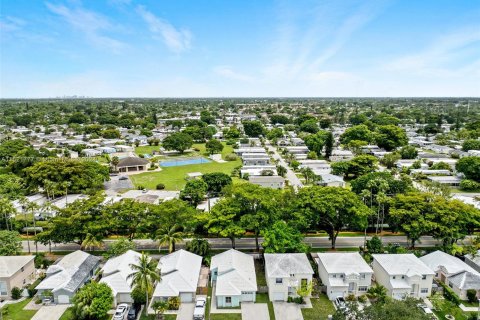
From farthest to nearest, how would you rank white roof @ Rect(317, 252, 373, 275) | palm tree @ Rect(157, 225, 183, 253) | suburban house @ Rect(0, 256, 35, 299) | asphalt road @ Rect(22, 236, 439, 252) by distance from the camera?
1. asphalt road @ Rect(22, 236, 439, 252)
2. palm tree @ Rect(157, 225, 183, 253)
3. white roof @ Rect(317, 252, 373, 275)
4. suburban house @ Rect(0, 256, 35, 299)

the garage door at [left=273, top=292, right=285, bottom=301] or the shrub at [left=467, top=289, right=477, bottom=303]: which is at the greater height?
the shrub at [left=467, top=289, right=477, bottom=303]

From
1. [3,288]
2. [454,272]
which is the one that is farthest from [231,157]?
[3,288]

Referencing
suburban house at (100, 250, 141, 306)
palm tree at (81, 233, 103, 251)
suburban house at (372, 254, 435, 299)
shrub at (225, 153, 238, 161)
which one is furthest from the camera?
shrub at (225, 153, 238, 161)

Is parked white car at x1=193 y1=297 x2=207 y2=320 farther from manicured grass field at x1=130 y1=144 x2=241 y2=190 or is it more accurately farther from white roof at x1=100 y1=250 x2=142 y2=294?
manicured grass field at x1=130 y1=144 x2=241 y2=190

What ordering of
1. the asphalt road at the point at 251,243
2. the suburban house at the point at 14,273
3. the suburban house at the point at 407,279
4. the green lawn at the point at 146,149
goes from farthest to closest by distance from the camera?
the green lawn at the point at 146,149
the asphalt road at the point at 251,243
the suburban house at the point at 14,273
the suburban house at the point at 407,279

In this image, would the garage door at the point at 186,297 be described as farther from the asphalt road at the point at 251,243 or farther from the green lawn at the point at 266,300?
the asphalt road at the point at 251,243

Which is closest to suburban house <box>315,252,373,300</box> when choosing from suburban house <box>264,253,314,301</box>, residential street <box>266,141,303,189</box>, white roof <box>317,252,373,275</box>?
white roof <box>317,252,373,275</box>

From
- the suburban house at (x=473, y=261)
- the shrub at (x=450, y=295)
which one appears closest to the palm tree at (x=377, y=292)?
the shrub at (x=450, y=295)
